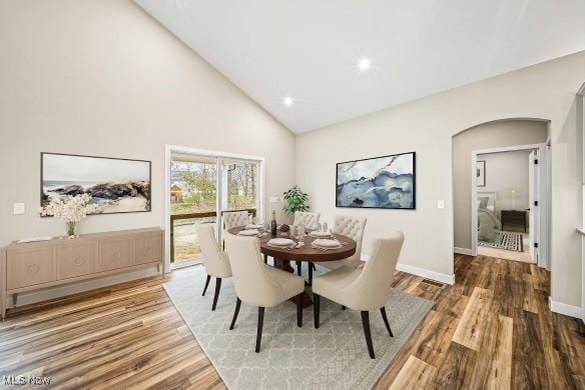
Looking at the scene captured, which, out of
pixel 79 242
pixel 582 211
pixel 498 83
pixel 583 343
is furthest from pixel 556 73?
pixel 79 242

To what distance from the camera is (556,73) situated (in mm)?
2500

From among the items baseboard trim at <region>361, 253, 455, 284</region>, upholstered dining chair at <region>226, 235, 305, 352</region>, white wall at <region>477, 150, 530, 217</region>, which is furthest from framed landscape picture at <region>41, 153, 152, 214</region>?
white wall at <region>477, 150, 530, 217</region>

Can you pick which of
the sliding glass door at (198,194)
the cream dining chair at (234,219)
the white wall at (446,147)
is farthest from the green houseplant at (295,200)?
the cream dining chair at (234,219)

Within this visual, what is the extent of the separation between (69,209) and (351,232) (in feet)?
12.3

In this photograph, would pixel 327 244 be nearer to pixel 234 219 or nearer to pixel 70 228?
pixel 234 219

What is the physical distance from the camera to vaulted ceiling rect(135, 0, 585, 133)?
2.28m

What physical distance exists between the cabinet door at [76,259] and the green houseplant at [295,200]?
3.51m

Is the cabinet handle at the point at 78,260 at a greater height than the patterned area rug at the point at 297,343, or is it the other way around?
the cabinet handle at the point at 78,260

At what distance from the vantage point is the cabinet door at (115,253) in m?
2.93

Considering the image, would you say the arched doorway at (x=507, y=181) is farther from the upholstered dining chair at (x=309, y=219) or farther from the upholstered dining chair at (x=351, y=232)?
the upholstered dining chair at (x=309, y=219)

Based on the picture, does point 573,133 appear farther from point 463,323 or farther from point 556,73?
point 463,323

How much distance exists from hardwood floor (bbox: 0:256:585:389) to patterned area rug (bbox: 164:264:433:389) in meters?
0.10

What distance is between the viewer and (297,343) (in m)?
1.97

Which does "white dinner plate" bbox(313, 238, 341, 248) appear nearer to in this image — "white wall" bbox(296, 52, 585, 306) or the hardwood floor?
the hardwood floor
